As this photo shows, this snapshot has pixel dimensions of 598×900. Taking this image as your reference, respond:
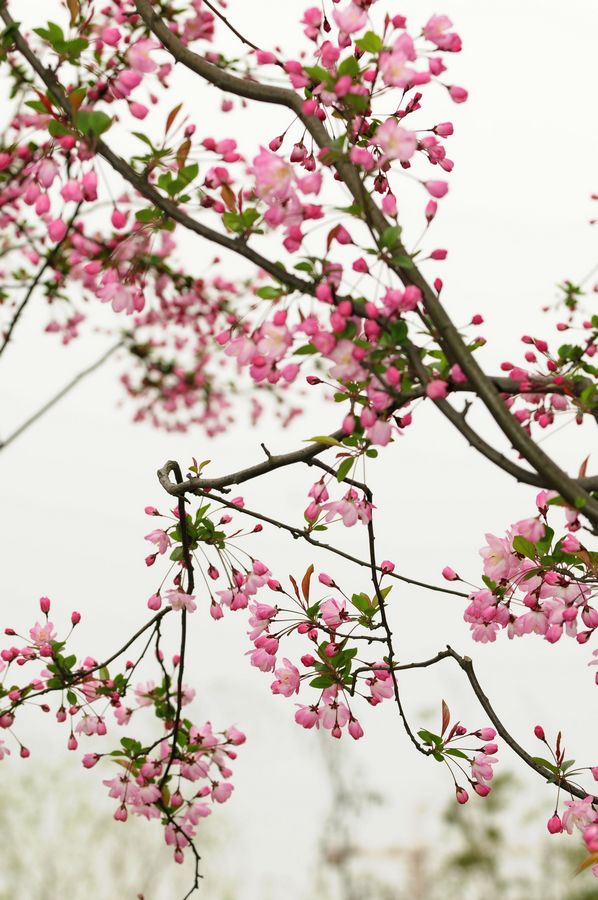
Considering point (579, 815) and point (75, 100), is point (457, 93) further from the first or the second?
point (579, 815)

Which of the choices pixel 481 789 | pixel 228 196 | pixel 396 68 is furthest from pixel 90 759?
pixel 396 68

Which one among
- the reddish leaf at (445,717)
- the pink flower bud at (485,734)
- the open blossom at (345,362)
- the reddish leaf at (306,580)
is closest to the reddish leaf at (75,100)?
the open blossom at (345,362)

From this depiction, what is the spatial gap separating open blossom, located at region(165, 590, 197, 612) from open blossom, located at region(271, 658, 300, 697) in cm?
34

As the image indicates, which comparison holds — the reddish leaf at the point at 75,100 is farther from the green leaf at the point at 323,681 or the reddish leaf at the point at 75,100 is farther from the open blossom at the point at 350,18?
the green leaf at the point at 323,681

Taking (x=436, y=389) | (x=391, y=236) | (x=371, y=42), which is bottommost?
(x=436, y=389)

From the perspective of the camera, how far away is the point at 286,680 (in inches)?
96.6

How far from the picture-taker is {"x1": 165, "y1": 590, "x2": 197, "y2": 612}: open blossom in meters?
2.63

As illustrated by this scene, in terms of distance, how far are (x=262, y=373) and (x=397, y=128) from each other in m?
0.52

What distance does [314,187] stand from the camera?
64.9 inches

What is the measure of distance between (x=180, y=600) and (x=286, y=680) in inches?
15.6

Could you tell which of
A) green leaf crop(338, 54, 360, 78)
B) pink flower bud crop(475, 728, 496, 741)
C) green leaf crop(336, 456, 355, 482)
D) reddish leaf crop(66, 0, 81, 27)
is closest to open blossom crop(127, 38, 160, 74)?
reddish leaf crop(66, 0, 81, 27)

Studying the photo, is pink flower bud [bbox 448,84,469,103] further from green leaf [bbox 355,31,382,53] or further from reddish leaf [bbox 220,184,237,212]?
reddish leaf [bbox 220,184,237,212]

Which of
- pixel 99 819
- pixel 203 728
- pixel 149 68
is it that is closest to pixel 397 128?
pixel 149 68

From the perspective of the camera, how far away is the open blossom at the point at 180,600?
263 centimetres
